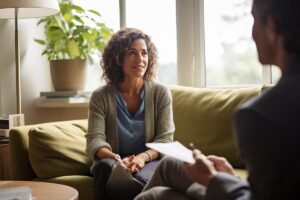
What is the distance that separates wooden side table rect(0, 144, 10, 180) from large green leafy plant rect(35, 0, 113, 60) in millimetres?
833

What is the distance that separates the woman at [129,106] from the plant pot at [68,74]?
80cm

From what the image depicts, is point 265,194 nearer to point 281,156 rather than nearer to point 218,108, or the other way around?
point 281,156

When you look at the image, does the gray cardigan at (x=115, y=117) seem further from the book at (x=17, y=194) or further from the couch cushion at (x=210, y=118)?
the book at (x=17, y=194)

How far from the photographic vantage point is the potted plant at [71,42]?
3195 millimetres

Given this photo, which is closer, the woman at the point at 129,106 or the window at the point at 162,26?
the woman at the point at 129,106

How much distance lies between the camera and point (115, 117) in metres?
2.32

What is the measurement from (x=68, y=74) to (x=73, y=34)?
0.94ft

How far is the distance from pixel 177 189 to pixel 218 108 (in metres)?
1.09

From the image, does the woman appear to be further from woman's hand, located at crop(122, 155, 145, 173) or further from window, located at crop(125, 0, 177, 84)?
window, located at crop(125, 0, 177, 84)

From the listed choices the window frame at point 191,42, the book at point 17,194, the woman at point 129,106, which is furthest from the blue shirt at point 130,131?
the window frame at point 191,42

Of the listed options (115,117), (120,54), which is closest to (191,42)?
(120,54)

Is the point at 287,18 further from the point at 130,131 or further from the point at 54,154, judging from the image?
the point at 54,154

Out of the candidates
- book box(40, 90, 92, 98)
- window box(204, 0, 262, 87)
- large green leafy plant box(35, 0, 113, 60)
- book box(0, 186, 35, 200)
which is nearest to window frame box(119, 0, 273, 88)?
window box(204, 0, 262, 87)

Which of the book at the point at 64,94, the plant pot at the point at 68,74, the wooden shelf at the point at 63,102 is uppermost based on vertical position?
the plant pot at the point at 68,74
